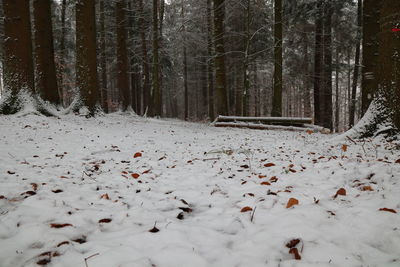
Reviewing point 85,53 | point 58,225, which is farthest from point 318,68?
point 58,225

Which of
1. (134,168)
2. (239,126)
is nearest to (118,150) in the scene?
(134,168)

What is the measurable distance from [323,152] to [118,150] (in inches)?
166

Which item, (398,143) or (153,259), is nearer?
(153,259)

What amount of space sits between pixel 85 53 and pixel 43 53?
1973 mm

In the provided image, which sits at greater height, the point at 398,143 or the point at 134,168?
the point at 398,143

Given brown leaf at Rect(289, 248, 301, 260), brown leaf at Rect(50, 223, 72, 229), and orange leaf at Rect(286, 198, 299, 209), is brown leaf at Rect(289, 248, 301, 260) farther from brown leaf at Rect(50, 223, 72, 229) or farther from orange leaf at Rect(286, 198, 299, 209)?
brown leaf at Rect(50, 223, 72, 229)

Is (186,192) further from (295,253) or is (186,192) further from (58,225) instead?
(295,253)

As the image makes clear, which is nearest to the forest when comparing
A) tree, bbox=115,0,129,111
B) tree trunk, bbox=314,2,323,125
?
tree trunk, bbox=314,2,323,125

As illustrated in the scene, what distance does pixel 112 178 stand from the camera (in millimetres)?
3193

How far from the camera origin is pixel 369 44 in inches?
295

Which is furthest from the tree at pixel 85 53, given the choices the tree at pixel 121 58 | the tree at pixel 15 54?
the tree at pixel 121 58

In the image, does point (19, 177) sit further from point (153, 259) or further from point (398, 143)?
point (398, 143)

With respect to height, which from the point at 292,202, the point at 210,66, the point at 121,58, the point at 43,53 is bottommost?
the point at 292,202

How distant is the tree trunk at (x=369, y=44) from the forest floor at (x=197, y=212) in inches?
172
